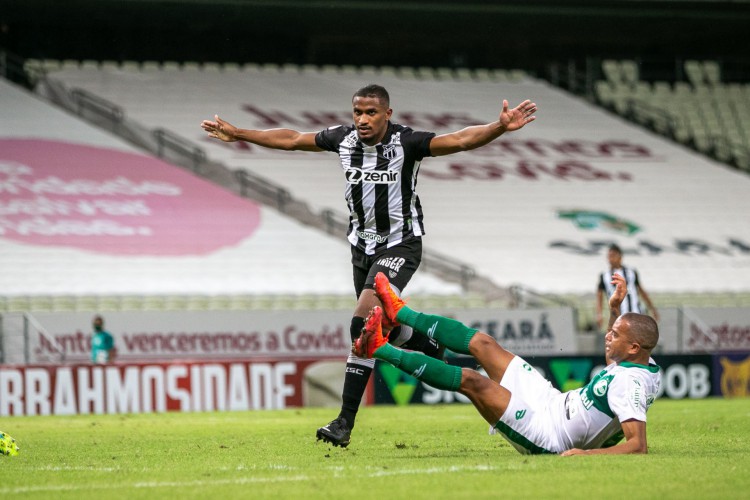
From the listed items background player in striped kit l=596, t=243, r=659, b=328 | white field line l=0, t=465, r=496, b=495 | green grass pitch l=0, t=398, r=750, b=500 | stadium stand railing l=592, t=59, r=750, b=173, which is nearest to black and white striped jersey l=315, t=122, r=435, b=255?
green grass pitch l=0, t=398, r=750, b=500

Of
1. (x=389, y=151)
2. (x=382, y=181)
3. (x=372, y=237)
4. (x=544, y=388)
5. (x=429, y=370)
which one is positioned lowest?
(x=544, y=388)

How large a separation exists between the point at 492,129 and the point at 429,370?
154cm

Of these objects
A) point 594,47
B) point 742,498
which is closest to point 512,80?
point 594,47

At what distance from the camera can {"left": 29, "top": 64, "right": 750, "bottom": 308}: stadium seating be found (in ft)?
80.5

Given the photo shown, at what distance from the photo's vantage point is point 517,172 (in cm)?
2756

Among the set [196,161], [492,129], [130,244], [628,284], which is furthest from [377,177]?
[196,161]

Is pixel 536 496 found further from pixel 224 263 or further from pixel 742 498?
pixel 224 263

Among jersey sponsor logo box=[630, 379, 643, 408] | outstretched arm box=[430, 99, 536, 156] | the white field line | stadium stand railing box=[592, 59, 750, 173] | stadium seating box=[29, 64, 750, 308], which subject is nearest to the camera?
the white field line

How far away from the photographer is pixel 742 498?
5.03 metres

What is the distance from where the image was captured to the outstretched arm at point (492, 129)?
7230 millimetres

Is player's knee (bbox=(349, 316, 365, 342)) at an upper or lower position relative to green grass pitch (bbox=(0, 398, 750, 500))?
upper

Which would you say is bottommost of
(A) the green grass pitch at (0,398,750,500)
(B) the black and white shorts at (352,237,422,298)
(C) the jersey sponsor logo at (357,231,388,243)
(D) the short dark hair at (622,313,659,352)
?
(A) the green grass pitch at (0,398,750,500)

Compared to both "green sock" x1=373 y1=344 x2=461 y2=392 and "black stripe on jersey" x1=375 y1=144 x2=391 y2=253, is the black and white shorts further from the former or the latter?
"green sock" x1=373 y1=344 x2=461 y2=392

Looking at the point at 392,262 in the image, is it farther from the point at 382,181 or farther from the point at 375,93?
the point at 375,93
